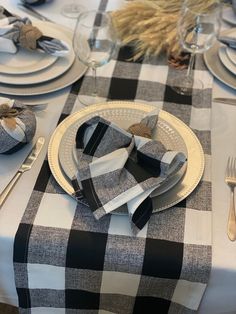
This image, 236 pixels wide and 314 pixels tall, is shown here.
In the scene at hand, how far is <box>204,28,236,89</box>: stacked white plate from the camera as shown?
40.8 inches

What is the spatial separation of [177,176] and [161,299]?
0.22m

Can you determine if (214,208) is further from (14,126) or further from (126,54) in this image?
(126,54)

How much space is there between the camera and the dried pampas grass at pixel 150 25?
1106 mm

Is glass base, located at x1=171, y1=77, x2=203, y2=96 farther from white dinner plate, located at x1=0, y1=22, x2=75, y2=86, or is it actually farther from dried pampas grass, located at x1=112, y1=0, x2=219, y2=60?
white dinner plate, located at x1=0, y1=22, x2=75, y2=86

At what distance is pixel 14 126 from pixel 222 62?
0.55 metres

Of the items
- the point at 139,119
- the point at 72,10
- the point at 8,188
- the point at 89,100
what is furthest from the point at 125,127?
the point at 72,10

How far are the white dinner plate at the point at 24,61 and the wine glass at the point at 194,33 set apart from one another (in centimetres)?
31

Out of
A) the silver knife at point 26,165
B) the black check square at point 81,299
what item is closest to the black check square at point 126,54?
the silver knife at point 26,165

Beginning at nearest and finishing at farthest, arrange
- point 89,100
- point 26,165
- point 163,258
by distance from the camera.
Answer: point 163,258
point 26,165
point 89,100

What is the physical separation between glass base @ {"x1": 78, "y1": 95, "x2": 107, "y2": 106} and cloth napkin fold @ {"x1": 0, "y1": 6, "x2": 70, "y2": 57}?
0.42ft

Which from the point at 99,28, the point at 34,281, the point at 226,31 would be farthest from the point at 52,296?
the point at 226,31

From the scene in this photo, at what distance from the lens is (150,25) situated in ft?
3.74

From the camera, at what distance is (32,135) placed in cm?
84

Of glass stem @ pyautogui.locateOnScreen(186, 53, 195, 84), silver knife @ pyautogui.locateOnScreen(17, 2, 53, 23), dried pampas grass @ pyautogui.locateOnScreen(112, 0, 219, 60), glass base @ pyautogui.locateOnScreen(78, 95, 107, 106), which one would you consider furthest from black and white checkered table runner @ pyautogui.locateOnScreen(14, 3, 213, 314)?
silver knife @ pyautogui.locateOnScreen(17, 2, 53, 23)
